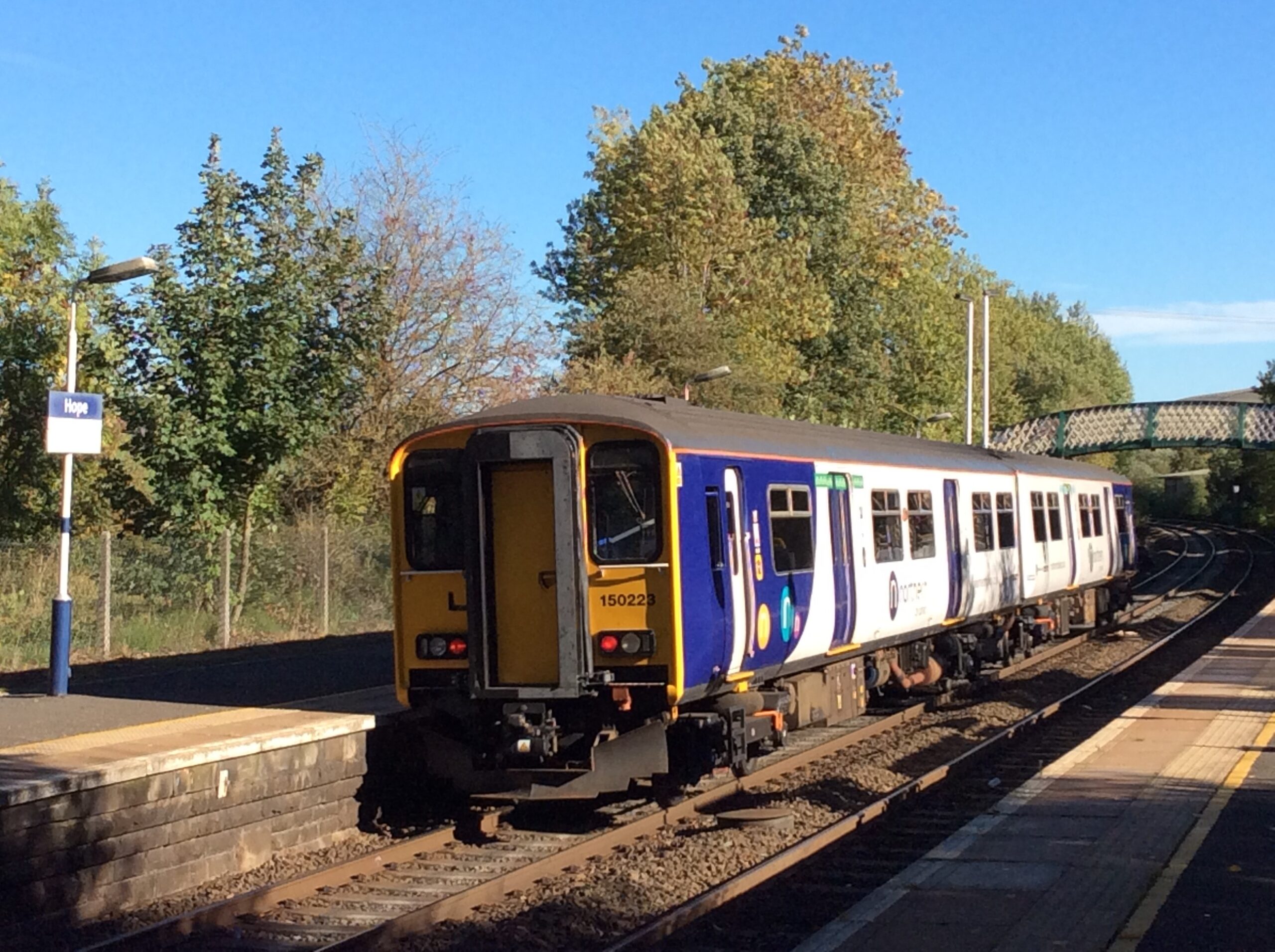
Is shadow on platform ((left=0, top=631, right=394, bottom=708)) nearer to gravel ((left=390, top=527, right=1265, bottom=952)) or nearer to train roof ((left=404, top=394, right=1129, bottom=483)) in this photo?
train roof ((left=404, top=394, right=1129, bottom=483))

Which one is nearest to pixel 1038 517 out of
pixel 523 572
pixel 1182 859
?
pixel 523 572

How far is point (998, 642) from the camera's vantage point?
20.5 meters

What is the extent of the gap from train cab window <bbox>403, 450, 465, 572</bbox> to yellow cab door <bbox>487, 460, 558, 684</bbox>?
0.46m

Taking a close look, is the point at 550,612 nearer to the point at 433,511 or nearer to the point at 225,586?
the point at 433,511

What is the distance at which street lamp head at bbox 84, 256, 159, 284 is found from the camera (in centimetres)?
1457

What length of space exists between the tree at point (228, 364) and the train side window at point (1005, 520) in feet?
32.8

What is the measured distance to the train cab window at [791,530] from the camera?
1197 centimetres

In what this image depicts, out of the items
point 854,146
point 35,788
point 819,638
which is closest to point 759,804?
point 819,638

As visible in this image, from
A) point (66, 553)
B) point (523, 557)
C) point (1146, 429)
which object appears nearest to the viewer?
point (523, 557)

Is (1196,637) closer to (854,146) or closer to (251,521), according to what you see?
(251,521)

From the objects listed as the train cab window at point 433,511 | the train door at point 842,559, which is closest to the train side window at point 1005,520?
the train door at point 842,559

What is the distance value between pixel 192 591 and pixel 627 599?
14.0 metres

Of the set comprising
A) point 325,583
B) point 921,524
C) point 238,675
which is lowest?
point 238,675

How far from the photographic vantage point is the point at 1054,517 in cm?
2317
